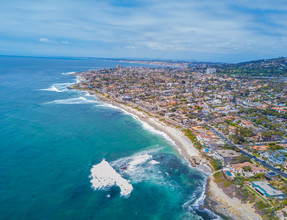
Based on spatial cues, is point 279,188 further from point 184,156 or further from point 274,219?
point 184,156

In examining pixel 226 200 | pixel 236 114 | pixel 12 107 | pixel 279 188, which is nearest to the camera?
pixel 226 200

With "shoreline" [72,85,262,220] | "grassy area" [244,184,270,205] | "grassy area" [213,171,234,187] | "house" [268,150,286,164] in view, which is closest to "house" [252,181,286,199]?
"grassy area" [244,184,270,205]

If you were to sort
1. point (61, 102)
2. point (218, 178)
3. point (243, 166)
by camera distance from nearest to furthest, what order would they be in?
1. point (218, 178)
2. point (243, 166)
3. point (61, 102)

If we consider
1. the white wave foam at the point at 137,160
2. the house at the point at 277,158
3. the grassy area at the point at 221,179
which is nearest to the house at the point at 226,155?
the grassy area at the point at 221,179

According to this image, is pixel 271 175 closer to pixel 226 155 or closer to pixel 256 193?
pixel 256 193

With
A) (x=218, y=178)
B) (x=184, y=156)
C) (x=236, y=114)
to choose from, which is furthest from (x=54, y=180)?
(x=236, y=114)

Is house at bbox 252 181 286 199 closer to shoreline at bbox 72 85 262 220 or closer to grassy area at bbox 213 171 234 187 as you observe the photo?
grassy area at bbox 213 171 234 187
